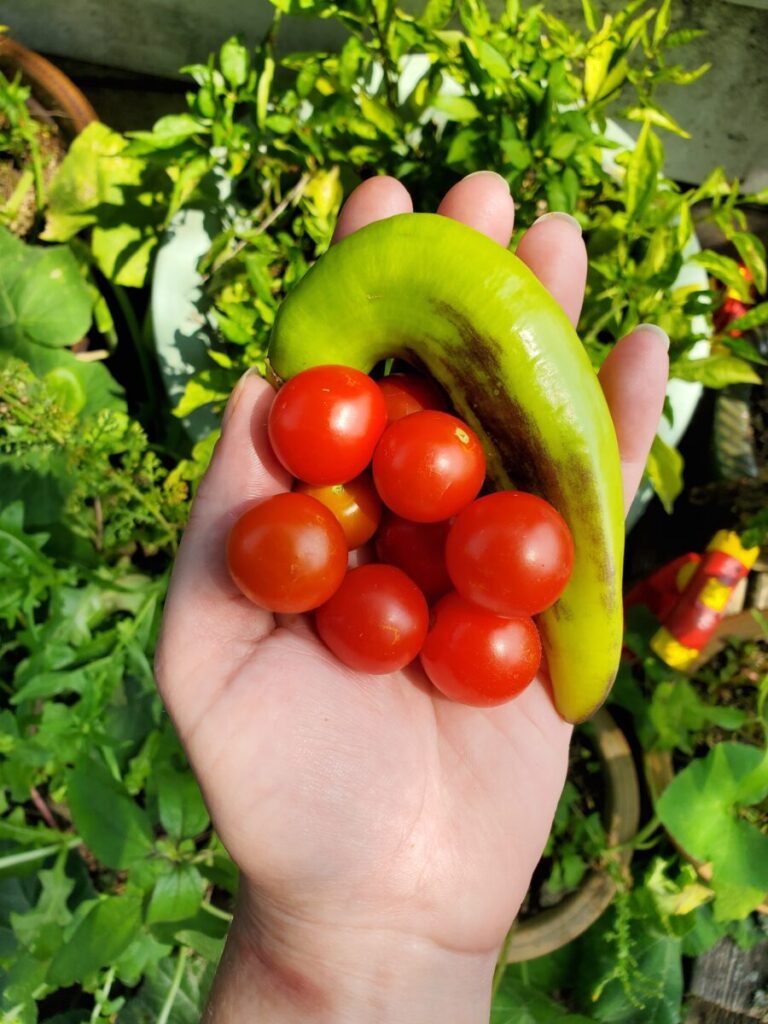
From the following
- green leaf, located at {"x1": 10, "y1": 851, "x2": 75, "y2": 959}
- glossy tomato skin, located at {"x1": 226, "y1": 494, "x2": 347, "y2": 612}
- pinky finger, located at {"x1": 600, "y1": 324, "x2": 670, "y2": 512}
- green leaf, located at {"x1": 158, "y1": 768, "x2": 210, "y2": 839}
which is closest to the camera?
glossy tomato skin, located at {"x1": 226, "y1": 494, "x2": 347, "y2": 612}

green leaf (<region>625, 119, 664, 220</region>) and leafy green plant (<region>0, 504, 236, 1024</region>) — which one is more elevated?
green leaf (<region>625, 119, 664, 220</region>)

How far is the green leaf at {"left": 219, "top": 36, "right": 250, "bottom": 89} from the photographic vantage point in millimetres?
1702

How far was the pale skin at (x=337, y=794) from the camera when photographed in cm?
126

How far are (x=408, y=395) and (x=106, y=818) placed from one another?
0.97 meters

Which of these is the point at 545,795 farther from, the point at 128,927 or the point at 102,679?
the point at 102,679

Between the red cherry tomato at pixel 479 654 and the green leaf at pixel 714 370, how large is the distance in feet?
2.39

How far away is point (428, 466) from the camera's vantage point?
4.26ft

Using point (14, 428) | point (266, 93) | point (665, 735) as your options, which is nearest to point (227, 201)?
point (266, 93)

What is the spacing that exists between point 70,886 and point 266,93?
5.86 ft

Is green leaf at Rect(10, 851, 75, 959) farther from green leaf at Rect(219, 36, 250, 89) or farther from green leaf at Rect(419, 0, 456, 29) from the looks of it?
green leaf at Rect(419, 0, 456, 29)

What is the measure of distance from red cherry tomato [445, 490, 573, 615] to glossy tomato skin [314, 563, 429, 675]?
0.31 feet

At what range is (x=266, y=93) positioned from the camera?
171 centimetres

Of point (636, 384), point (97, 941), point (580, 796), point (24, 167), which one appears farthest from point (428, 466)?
point (24, 167)

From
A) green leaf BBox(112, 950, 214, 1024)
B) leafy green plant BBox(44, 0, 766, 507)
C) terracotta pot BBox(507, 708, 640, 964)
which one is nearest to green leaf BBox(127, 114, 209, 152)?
leafy green plant BBox(44, 0, 766, 507)
